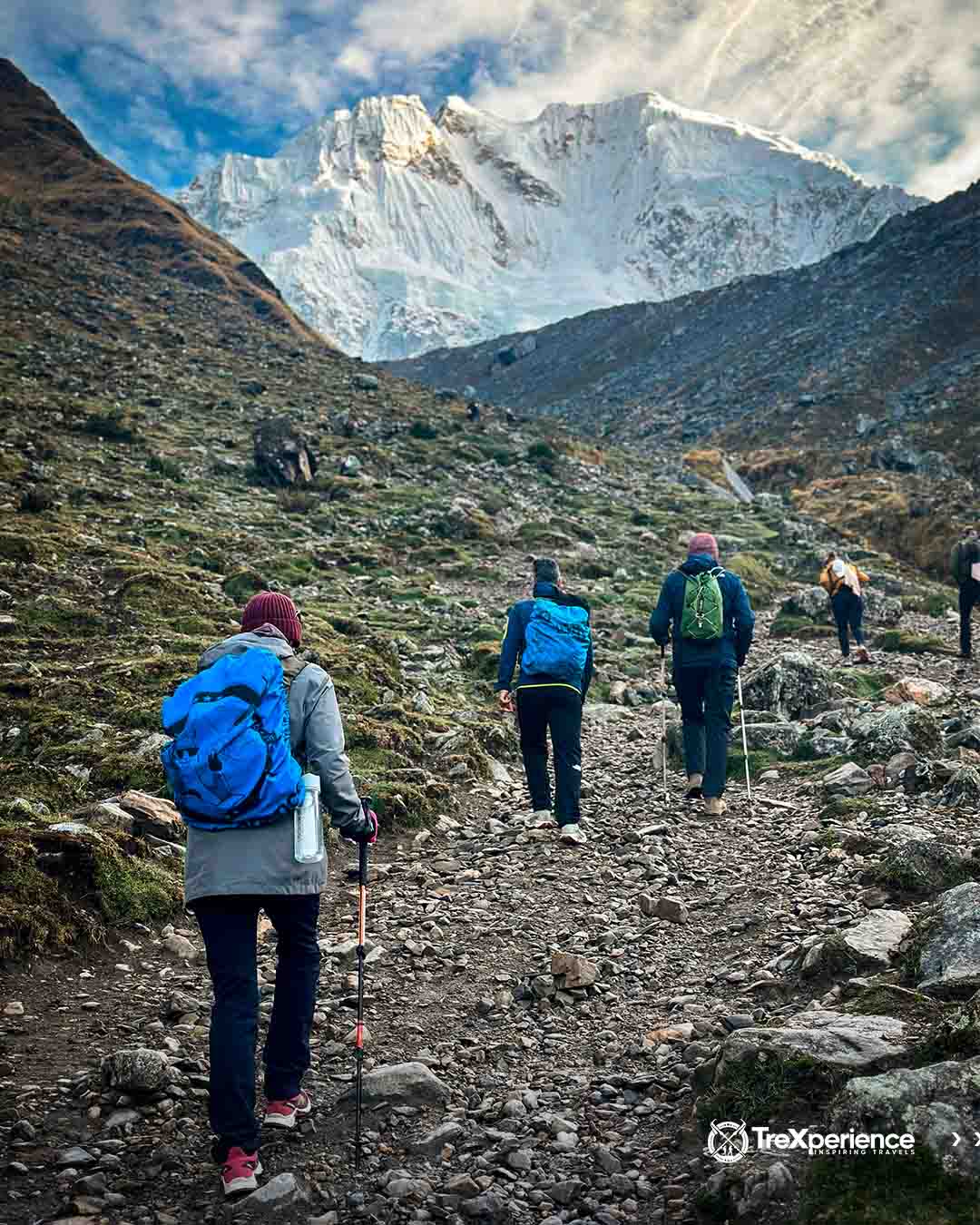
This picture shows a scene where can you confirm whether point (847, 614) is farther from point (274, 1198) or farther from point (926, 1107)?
point (274, 1198)

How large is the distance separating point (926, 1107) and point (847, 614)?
13402mm

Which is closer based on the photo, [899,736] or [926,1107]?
[926,1107]

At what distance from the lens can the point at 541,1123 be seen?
383cm

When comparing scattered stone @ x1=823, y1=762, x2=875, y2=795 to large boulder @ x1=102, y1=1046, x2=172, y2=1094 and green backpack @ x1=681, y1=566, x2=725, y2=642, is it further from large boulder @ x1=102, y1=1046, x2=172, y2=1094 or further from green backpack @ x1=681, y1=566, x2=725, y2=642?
large boulder @ x1=102, y1=1046, x2=172, y2=1094

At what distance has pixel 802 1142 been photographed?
3.10m

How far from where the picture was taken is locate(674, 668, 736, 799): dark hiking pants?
8.34m

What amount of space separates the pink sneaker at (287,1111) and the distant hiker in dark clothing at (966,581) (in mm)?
13949

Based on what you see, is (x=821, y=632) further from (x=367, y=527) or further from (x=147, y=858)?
(x=147, y=858)

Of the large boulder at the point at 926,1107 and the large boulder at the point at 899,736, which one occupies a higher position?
the large boulder at the point at 899,736

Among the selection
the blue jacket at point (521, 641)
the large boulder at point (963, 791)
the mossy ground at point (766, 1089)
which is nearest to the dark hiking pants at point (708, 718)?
the blue jacket at point (521, 641)

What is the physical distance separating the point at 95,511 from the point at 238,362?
2540cm

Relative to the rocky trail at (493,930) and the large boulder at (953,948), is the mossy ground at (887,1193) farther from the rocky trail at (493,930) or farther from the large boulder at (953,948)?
the large boulder at (953,948)

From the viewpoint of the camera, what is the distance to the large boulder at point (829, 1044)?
3361 millimetres

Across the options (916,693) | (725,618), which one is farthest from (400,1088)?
(916,693)
